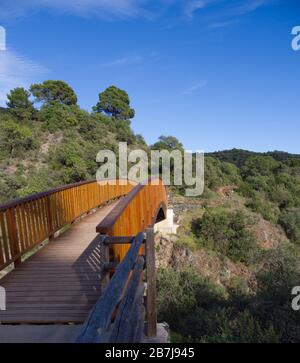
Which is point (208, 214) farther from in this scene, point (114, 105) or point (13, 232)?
point (114, 105)

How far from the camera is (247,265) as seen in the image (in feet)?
59.7

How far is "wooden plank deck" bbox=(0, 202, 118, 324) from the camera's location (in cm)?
341

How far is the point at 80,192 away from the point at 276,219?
2252cm

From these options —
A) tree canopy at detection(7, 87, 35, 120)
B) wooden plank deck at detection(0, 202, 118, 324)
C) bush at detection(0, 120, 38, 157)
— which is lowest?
wooden plank deck at detection(0, 202, 118, 324)

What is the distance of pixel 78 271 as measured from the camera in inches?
189

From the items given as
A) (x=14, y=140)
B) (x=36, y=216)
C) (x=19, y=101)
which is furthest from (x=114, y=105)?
(x=36, y=216)

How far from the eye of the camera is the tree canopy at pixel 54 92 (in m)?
43.6

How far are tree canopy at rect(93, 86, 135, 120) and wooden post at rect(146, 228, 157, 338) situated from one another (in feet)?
163

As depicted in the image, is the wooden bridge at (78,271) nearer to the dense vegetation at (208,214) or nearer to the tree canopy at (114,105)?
the dense vegetation at (208,214)

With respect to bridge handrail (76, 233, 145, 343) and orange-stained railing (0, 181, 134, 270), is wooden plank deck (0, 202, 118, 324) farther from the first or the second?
bridge handrail (76, 233, 145, 343)

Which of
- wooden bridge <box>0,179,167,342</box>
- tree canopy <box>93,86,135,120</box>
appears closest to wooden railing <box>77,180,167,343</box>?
wooden bridge <box>0,179,167,342</box>

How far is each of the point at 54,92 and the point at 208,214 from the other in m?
33.9

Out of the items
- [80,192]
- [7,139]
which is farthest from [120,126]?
[80,192]
